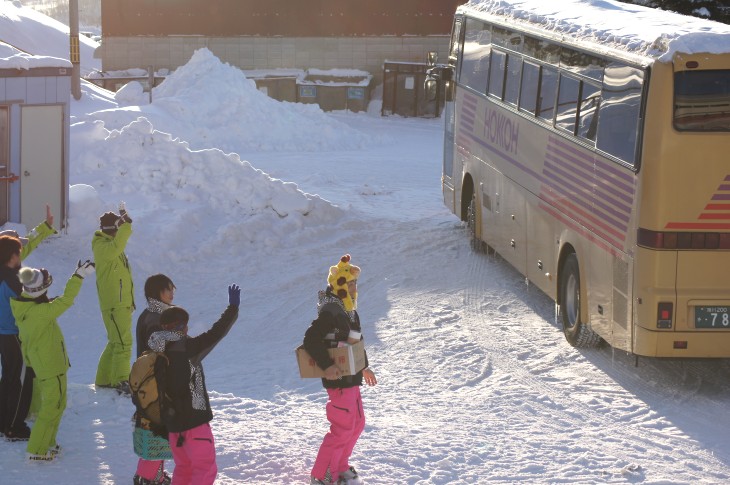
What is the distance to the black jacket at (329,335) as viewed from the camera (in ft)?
25.7

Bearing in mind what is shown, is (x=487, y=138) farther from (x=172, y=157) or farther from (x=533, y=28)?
(x=172, y=157)

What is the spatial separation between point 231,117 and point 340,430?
71.5 ft

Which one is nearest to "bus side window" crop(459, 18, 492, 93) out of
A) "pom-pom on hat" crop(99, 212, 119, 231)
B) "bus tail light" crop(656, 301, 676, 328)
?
"bus tail light" crop(656, 301, 676, 328)

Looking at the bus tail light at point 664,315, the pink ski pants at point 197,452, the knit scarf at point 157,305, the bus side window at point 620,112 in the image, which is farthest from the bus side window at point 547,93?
the pink ski pants at point 197,452

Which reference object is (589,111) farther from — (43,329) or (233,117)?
(233,117)

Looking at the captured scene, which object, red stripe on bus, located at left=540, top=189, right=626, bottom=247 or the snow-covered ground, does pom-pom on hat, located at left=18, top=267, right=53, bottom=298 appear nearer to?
the snow-covered ground

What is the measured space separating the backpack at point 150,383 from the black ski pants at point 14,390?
1.89 meters

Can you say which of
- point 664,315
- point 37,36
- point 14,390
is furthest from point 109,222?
point 37,36

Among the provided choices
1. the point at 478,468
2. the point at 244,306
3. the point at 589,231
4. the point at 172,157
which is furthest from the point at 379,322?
the point at 172,157

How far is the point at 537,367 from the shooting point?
11.8 m

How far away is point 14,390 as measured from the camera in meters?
8.99

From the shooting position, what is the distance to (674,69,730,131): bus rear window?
10055 millimetres

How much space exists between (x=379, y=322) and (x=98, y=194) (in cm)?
584

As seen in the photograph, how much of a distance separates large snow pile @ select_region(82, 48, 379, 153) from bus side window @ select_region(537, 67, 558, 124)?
1462cm
